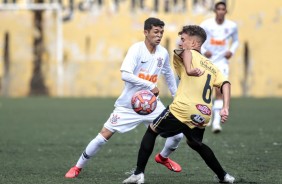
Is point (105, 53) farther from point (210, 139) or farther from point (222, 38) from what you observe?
point (210, 139)

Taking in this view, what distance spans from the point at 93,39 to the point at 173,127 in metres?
19.3

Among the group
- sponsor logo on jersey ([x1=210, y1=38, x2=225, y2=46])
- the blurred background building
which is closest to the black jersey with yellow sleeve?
sponsor logo on jersey ([x1=210, y1=38, x2=225, y2=46])

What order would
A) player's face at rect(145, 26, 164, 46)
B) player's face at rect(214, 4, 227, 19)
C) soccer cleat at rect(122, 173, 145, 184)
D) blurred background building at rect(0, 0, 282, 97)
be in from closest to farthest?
soccer cleat at rect(122, 173, 145, 184)
player's face at rect(145, 26, 164, 46)
player's face at rect(214, 4, 227, 19)
blurred background building at rect(0, 0, 282, 97)

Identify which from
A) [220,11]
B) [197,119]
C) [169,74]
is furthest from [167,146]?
[220,11]

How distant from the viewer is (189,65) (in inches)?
323

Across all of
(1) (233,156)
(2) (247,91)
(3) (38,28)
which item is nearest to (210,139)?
(1) (233,156)

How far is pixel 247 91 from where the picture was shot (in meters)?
26.2

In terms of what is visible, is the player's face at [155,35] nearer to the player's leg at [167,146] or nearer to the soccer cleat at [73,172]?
the player's leg at [167,146]

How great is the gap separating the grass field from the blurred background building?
6.65m

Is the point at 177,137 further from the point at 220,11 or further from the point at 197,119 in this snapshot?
the point at 220,11

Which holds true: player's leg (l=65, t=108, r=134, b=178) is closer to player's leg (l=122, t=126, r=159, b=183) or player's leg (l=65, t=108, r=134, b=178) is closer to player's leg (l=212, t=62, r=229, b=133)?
player's leg (l=122, t=126, r=159, b=183)

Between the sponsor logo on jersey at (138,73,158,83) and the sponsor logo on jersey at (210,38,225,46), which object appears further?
the sponsor logo on jersey at (210,38,225,46)

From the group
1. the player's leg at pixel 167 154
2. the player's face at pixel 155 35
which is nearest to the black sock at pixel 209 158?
the player's leg at pixel 167 154

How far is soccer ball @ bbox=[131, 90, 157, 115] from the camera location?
8727 mm
